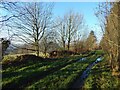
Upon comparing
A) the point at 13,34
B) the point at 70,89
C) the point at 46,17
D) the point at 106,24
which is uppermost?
the point at 46,17

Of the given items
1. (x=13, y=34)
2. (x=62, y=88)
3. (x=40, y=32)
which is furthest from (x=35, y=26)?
(x=13, y=34)

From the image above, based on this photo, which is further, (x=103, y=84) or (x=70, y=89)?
(x=103, y=84)

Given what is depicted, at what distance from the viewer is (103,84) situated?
1378cm

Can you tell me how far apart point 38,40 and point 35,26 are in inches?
88.4

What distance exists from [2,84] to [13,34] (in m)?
6.87

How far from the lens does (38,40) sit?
3647cm

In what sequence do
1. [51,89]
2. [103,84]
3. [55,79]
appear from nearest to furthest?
[51,89] → [103,84] → [55,79]

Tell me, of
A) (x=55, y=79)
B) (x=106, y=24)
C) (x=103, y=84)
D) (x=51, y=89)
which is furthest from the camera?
(x=106, y=24)

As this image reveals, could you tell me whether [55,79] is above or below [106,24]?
below

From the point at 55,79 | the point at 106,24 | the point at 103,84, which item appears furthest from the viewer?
the point at 106,24

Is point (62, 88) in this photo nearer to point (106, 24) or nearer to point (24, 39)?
point (106, 24)

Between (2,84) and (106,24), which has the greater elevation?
(106,24)

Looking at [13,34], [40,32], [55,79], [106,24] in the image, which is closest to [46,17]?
[40,32]

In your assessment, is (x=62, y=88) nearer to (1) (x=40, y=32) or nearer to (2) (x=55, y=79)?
(2) (x=55, y=79)
